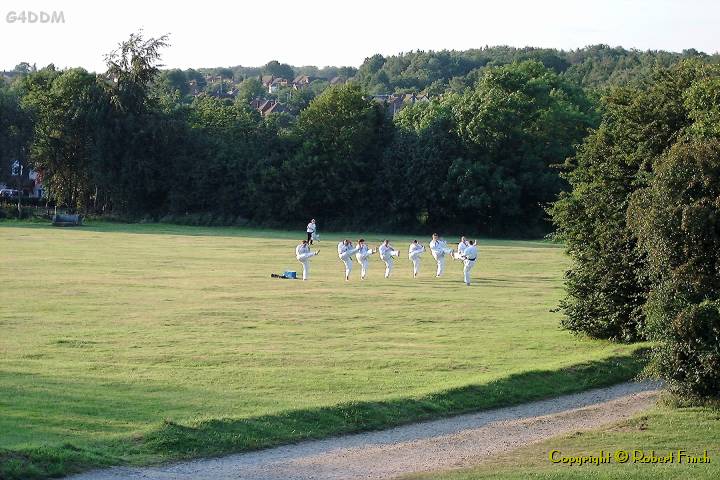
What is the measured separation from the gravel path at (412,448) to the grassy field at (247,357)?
15.9 inches

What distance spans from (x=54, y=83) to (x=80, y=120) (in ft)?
16.4

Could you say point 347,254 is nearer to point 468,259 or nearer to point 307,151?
point 468,259

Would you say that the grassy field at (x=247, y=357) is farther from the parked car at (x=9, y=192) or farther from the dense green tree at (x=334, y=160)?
the parked car at (x=9, y=192)

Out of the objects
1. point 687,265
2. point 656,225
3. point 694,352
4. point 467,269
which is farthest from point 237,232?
point 694,352

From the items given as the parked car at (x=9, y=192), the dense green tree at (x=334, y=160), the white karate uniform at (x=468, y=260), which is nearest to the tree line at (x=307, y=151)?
the dense green tree at (x=334, y=160)

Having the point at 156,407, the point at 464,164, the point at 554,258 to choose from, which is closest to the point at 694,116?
the point at 156,407

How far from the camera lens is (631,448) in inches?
620

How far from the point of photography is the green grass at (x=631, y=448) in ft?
45.1

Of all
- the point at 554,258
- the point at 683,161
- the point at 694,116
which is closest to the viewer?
the point at 683,161

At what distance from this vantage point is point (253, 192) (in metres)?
85.6

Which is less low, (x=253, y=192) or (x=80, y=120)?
(x=80, y=120)

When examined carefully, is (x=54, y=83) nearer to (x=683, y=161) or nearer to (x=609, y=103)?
(x=609, y=103)

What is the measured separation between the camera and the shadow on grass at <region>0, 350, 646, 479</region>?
45.8ft

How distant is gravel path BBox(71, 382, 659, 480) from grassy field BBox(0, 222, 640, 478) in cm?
40
